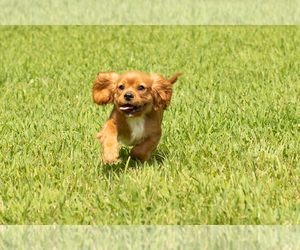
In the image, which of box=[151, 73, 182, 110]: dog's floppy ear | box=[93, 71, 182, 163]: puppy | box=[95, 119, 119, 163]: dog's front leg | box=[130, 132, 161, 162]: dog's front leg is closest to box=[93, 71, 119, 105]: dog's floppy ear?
box=[93, 71, 182, 163]: puppy

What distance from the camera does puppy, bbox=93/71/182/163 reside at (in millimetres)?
3957

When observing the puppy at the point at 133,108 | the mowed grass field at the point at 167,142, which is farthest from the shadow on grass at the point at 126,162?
the puppy at the point at 133,108

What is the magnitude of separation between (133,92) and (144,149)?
1.68 ft

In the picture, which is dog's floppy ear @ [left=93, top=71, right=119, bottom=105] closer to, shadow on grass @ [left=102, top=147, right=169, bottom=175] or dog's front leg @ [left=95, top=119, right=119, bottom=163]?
dog's front leg @ [left=95, top=119, right=119, bottom=163]

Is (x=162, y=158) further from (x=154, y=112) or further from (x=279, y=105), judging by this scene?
(x=279, y=105)

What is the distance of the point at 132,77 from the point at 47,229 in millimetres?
1542

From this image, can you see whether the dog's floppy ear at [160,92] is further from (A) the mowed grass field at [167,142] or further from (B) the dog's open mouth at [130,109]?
(A) the mowed grass field at [167,142]

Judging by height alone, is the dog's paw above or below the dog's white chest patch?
below

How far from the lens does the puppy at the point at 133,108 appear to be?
3.96m

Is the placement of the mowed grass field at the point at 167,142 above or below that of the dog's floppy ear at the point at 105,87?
below

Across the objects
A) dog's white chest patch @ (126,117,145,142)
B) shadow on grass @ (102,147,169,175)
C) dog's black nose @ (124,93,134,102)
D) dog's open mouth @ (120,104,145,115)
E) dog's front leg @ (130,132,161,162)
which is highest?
dog's black nose @ (124,93,134,102)

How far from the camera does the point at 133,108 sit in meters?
3.99

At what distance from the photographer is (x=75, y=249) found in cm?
286

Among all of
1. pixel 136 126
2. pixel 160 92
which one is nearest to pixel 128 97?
pixel 136 126
